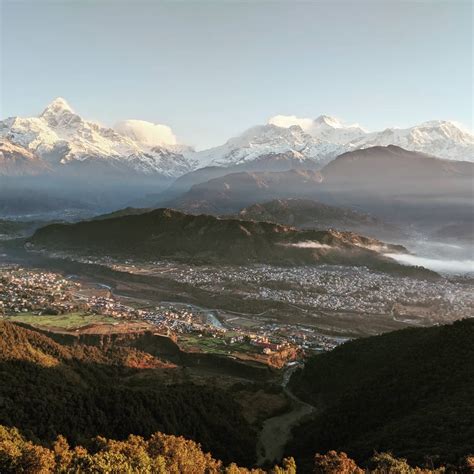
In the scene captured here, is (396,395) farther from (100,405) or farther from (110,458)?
(110,458)

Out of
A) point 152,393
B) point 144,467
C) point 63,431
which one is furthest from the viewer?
point 152,393

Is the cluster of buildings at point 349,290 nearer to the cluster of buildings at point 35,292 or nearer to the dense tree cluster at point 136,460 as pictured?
the cluster of buildings at point 35,292

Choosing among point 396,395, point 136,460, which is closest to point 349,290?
point 396,395

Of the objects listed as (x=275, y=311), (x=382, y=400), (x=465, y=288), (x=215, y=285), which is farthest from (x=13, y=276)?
(x=465, y=288)

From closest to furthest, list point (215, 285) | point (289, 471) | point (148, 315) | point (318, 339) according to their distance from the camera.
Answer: point (289, 471) → point (318, 339) → point (148, 315) → point (215, 285)

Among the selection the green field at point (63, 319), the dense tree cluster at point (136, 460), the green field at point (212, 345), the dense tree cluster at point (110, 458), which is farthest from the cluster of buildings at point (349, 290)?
the dense tree cluster at point (110, 458)

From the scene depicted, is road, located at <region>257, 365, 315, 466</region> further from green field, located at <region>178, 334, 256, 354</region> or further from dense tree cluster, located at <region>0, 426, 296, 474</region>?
green field, located at <region>178, 334, 256, 354</region>

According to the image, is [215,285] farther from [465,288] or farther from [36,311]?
[465,288]
